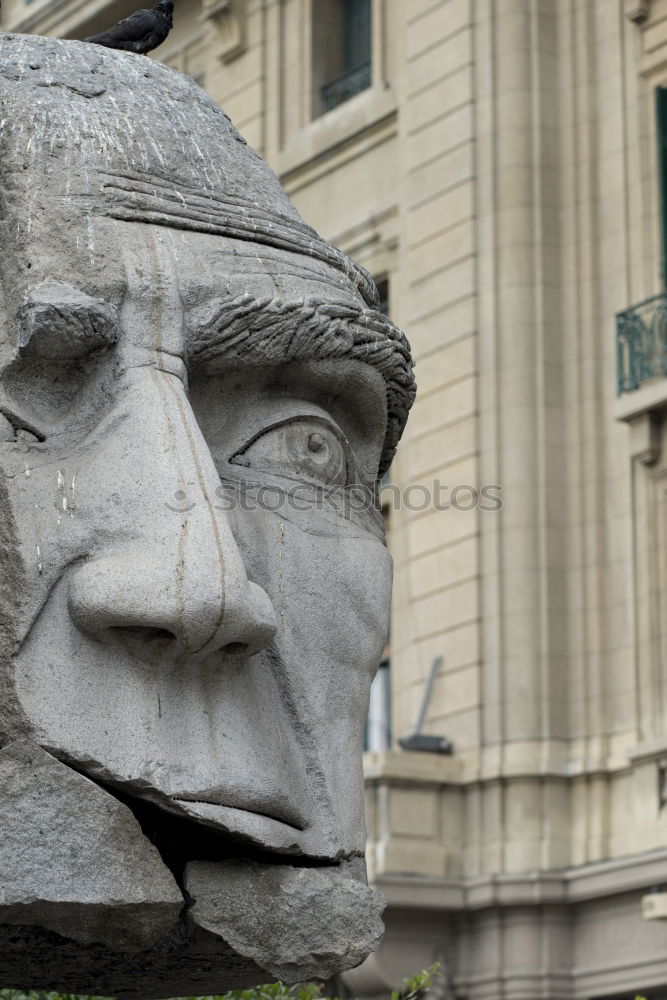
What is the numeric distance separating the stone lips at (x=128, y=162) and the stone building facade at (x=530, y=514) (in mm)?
12617

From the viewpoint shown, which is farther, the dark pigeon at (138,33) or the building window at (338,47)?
the building window at (338,47)

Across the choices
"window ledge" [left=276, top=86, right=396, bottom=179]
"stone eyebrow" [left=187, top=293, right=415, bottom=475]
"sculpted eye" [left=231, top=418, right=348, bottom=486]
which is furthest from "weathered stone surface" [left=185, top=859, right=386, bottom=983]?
"window ledge" [left=276, top=86, right=396, bottom=179]

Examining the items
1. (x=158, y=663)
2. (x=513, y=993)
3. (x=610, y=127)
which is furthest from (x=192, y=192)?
(x=610, y=127)

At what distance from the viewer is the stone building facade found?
17781mm

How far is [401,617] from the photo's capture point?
19.9m

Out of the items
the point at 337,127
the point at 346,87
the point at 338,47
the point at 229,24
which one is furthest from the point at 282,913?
the point at 229,24

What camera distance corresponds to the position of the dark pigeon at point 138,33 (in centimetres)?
523

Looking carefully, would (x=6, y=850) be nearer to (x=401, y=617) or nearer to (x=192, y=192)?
(x=192, y=192)

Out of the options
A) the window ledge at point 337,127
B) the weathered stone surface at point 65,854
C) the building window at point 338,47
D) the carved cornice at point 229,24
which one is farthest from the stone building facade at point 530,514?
the weathered stone surface at point 65,854

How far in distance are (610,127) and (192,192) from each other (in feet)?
51.4

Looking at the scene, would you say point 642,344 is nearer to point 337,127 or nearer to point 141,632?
point 337,127

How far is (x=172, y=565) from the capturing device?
360 cm

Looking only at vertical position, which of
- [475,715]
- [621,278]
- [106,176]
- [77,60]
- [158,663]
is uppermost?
[621,278]

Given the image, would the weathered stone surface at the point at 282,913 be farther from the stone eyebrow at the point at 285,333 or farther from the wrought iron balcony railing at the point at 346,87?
the wrought iron balcony railing at the point at 346,87
